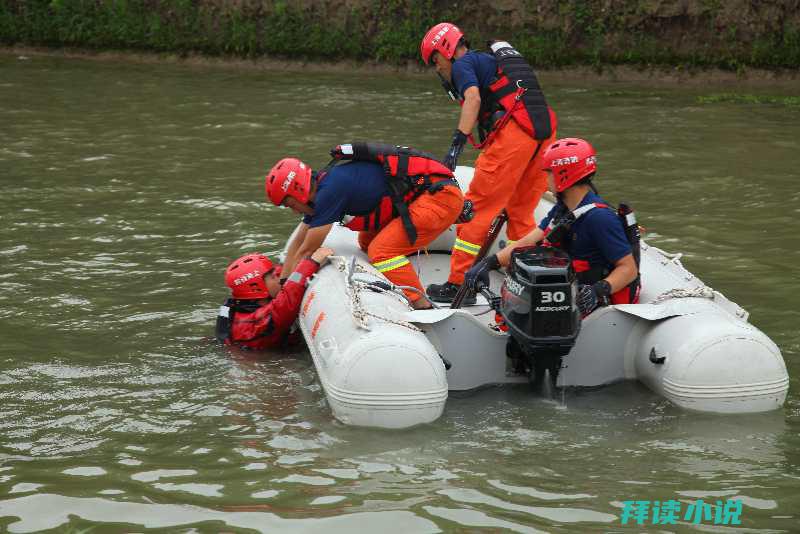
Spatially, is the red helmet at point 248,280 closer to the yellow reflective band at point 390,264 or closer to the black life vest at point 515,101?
the yellow reflective band at point 390,264

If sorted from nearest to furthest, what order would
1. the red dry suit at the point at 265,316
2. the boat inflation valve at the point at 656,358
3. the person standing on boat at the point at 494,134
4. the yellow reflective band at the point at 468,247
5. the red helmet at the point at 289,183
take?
the boat inflation valve at the point at 656,358 < the red helmet at the point at 289,183 < the red dry suit at the point at 265,316 < the yellow reflective band at the point at 468,247 < the person standing on boat at the point at 494,134

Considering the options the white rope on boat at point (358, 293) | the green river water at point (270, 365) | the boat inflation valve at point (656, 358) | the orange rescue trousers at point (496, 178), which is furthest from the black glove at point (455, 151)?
the boat inflation valve at point (656, 358)

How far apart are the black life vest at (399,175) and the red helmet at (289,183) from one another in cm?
15

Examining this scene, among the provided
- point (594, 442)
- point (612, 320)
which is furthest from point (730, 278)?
point (594, 442)

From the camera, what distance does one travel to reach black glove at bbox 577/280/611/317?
5.76m

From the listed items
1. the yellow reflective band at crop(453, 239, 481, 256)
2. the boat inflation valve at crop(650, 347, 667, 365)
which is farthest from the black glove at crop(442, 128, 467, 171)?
the boat inflation valve at crop(650, 347, 667, 365)

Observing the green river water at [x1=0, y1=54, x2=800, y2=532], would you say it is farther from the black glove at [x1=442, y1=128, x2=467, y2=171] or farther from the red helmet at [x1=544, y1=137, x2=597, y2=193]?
the black glove at [x1=442, y1=128, x2=467, y2=171]

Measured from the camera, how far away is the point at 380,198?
677cm

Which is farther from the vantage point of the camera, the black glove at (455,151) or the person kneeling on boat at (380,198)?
the black glove at (455,151)

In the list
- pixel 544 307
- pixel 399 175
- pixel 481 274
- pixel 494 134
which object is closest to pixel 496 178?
pixel 494 134

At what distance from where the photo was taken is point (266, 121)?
13.2 meters

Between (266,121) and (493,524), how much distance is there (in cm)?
937

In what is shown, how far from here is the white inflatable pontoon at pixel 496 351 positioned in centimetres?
530

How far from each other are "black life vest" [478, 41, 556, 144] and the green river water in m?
1.68
